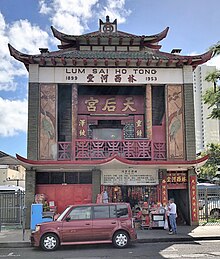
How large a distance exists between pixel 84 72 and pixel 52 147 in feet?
A: 14.1

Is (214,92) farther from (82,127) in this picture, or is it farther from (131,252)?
(131,252)

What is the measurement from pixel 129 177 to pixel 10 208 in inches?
244

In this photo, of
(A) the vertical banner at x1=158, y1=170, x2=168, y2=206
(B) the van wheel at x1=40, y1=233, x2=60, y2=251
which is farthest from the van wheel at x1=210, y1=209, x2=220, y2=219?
(B) the van wheel at x1=40, y1=233, x2=60, y2=251

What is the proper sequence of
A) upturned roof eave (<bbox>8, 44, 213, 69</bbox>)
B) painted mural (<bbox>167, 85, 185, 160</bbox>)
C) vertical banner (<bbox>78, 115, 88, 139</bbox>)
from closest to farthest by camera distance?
upturned roof eave (<bbox>8, 44, 213, 69</bbox>), painted mural (<bbox>167, 85, 185, 160</bbox>), vertical banner (<bbox>78, 115, 88, 139</bbox>)

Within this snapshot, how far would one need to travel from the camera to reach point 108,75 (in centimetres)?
2092

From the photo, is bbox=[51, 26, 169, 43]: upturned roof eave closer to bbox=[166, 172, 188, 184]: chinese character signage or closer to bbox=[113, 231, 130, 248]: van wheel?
bbox=[166, 172, 188, 184]: chinese character signage

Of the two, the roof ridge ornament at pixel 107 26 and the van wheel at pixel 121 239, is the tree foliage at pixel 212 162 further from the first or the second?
the van wheel at pixel 121 239

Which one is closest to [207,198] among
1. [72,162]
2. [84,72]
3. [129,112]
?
[129,112]

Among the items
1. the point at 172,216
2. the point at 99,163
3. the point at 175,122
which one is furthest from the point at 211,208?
the point at 99,163

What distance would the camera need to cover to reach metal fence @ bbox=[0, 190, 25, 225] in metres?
20.1

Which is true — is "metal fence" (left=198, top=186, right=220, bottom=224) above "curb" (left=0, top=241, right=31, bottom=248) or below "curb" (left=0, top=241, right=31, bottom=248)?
above

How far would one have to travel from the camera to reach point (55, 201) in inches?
784

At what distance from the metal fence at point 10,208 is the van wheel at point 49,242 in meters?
6.95

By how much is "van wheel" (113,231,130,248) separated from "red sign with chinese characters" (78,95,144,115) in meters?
9.34
